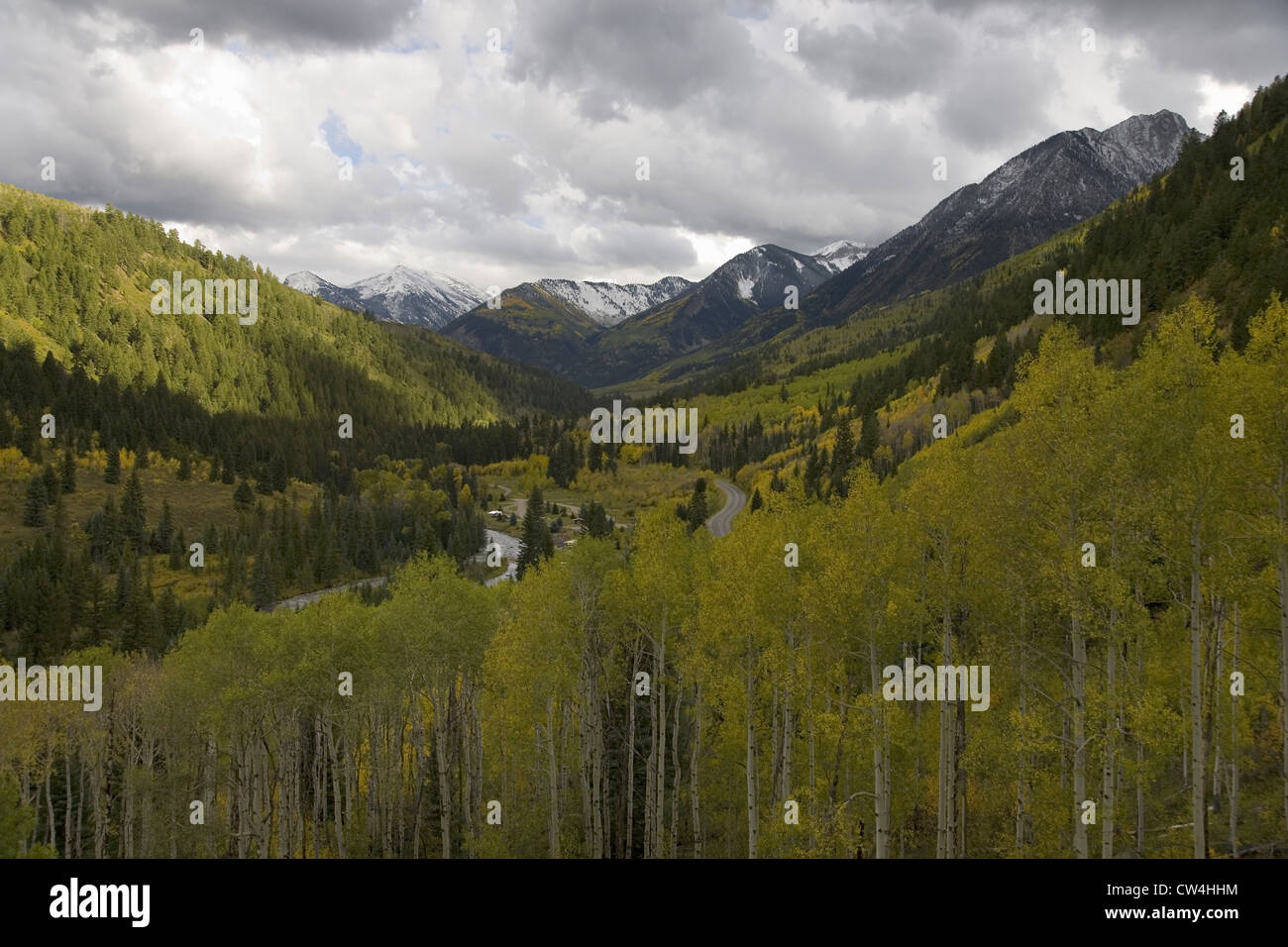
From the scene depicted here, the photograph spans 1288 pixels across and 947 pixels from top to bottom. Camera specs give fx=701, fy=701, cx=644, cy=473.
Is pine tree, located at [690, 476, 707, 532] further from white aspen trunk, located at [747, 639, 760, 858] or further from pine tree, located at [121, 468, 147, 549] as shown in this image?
pine tree, located at [121, 468, 147, 549]

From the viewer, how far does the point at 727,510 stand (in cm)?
15850

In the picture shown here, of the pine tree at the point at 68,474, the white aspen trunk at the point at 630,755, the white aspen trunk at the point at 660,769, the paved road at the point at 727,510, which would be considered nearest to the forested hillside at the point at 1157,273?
the paved road at the point at 727,510

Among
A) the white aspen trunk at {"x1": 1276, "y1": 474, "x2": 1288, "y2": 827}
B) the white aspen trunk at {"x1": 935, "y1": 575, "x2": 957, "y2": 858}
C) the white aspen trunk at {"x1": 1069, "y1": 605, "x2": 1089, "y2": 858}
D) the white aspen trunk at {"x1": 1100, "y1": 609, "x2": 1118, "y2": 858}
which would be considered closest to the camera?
the white aspen trunk at {"x1": 1100, "y1": 609, "x2": 1118, "y2": 858}

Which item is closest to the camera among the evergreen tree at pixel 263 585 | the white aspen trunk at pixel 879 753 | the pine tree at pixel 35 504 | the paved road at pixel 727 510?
the white aspen trunk at pixel 879 753

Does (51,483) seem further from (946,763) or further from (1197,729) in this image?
(1197,729)

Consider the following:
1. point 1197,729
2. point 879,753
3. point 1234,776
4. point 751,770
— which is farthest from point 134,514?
point 1234,776

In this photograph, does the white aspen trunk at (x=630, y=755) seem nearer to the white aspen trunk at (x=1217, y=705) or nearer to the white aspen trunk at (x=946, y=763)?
the white aspen trunk at (x=946, y=763)

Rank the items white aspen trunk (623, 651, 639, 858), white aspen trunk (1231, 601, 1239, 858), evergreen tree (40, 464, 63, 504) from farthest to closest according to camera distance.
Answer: evergreen tree (40, 464, 63, 504)
white aspen trunk (623, 651, 639, 858)
white aspen trunk (1231, 601, 1239, 858)

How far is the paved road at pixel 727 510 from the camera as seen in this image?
131m

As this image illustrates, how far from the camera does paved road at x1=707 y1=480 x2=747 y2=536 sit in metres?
131

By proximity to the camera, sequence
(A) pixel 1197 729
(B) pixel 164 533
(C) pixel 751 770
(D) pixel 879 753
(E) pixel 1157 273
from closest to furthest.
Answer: (A) pixel 1197 729 → (D) pixel 879 753 → (C) pixel 751 770 → (E) pixel 1157 273 → (B) pixel 164 533

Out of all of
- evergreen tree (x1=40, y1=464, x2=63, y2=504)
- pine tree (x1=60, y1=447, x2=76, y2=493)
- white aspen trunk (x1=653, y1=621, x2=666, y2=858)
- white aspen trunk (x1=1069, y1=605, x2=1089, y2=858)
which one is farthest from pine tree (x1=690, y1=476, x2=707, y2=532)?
pine tree (x1=60, y1=447, x2=76, y2=493)

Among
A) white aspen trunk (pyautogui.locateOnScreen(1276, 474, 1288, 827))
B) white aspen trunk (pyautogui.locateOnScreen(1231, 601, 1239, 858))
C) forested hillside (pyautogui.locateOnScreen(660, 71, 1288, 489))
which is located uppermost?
forested hillside (pyautogui.locateOnScreen(660, 71, 1288, 489))
